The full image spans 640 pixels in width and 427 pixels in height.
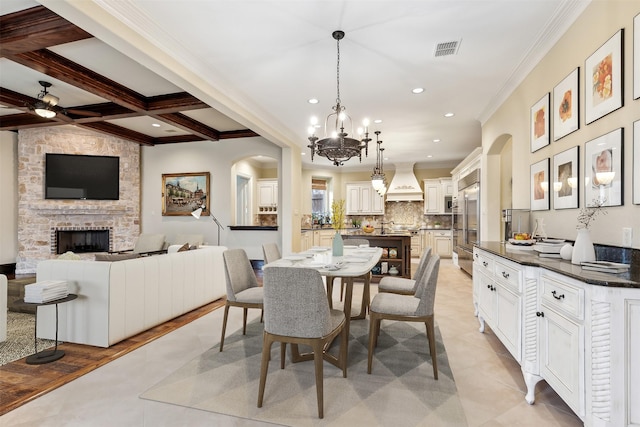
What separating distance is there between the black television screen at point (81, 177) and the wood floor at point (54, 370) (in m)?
4.41

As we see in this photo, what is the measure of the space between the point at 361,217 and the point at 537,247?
7505mm

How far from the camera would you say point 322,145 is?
3.08 meters

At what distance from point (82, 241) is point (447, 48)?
24.0ft

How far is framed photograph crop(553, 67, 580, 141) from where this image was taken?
2.45m

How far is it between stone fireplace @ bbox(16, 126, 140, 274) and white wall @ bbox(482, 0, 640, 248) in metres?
7.15

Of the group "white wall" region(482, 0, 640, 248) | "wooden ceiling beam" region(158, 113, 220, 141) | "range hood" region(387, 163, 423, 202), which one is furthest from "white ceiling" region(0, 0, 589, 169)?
"range hood" region(387, 163, 423, 202)

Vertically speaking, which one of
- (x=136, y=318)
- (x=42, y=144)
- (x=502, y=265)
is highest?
(x=42, y=144)

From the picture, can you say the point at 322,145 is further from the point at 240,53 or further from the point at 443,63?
the point at 443,63

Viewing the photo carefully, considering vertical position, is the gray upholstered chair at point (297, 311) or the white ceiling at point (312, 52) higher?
the white ceiling at point (312, 52)

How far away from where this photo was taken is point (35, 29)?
2613 millimetres

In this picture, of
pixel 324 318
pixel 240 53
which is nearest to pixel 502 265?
pixel 324 318

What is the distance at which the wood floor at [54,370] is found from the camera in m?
2.08

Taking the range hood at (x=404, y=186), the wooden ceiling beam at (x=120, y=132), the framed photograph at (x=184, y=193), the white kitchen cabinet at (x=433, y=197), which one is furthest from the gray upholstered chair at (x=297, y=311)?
the white kitchen cabinet at (x=433, y=197)

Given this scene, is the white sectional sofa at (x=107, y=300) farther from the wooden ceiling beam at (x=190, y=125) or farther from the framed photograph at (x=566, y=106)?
the framed photograph at (x=566, y=106)
